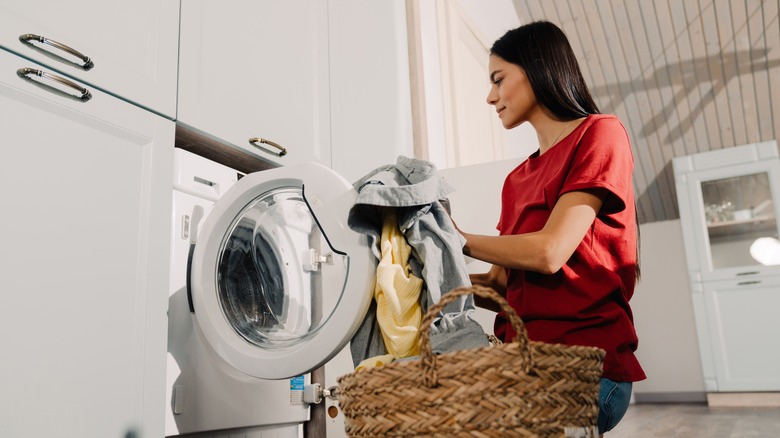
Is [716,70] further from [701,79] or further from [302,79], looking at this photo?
[302,79]

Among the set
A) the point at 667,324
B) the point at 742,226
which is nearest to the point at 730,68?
the point at 742,226

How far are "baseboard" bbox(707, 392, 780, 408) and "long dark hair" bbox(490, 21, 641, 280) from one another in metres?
4.17

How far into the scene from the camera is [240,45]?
1551 millimetres

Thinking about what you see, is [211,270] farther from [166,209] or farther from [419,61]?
[419,61]

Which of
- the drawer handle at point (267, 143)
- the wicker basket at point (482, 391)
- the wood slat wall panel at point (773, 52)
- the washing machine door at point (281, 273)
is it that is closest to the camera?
the wicker basket at point (482, 391)

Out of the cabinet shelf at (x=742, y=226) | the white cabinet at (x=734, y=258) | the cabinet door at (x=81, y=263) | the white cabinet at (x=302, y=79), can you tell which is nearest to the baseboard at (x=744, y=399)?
the white cabinet at (x=734, y=258)

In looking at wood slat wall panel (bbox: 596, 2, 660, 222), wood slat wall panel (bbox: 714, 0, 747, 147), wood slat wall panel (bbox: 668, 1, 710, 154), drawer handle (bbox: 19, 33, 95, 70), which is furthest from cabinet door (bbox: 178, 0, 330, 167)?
wood slat wall panel (bbox: 714, 0, 747, 147)

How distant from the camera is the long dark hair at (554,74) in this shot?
115 cm

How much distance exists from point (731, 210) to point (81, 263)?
194 inches

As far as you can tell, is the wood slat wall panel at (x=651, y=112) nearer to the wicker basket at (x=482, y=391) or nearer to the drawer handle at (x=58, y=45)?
the drawer handle at (x=58, y=45)

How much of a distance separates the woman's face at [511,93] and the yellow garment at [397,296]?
1.10 ft

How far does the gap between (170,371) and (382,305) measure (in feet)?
1.63

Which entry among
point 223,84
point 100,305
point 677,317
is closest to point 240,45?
point 223,84

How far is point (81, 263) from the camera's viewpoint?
1102 millimetres
